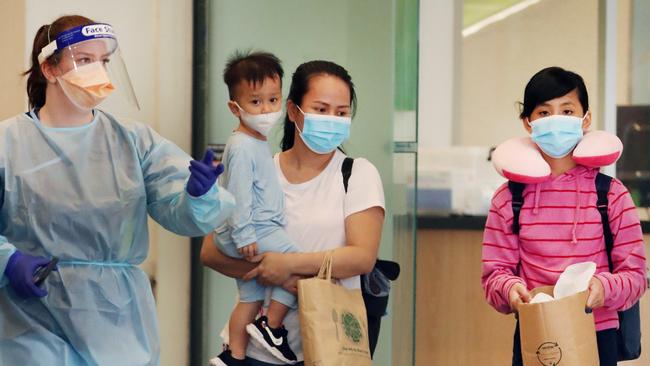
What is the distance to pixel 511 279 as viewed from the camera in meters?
2.38

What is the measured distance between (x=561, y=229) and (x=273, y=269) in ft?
2.34

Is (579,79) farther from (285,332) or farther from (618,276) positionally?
(285,332)

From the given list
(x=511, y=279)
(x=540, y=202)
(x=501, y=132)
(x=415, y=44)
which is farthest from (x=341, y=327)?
(x=501, y=132)

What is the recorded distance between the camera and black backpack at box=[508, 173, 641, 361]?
239 centimetres

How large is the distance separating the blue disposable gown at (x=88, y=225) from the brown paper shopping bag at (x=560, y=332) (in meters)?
0.73

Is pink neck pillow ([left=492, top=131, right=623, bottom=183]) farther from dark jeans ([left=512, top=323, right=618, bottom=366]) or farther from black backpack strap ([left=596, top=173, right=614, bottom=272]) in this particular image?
dark jeans ([left=512, top=323, right=618, bottom=366])

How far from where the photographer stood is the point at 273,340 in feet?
7.97

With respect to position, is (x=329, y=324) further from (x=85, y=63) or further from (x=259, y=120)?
(x=85, y=63)

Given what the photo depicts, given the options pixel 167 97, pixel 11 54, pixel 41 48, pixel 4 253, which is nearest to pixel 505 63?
pixel 167 97

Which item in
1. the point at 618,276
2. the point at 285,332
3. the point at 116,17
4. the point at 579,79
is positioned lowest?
the point at 285,332

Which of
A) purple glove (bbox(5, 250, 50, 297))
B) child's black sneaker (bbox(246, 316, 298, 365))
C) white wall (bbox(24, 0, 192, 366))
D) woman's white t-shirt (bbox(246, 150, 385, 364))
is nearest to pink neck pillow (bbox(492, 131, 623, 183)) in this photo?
woman's white t-shirt (bbox(246, 150, 385, 364))

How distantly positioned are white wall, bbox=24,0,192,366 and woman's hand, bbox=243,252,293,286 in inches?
55.0

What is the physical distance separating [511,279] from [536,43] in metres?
2.16

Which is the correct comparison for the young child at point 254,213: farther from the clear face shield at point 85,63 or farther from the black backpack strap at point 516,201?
the black backpack strap at point 516,201
